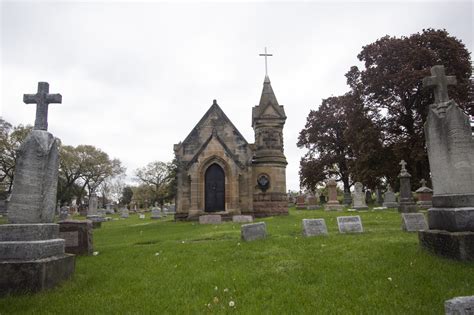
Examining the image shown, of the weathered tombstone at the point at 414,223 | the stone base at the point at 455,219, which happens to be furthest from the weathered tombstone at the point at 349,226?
the stone base at the point at 455,219

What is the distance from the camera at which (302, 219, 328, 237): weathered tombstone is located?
9.76 m

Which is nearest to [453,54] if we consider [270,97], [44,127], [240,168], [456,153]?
[270,97]

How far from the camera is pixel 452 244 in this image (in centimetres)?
560

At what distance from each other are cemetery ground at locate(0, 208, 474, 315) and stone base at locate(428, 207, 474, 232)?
2.13ft

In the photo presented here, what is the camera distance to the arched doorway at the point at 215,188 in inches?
837

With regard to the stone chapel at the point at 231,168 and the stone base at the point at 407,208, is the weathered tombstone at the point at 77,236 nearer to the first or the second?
the stone chapel at the point at 231,168

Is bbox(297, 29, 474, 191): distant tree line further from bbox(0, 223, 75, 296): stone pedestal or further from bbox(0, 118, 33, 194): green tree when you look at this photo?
bbox(0, 118, 33, 194): green tree

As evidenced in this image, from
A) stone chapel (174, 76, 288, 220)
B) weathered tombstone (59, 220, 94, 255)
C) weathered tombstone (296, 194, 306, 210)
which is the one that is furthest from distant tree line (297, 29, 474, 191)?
weathered tombstone (59, 220, 94, 255)

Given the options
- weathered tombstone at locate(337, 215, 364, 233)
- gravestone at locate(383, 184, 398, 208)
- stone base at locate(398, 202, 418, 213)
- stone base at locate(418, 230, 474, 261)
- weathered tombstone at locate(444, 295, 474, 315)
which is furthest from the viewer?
gravestone at locate(383, 184, 398, 208)

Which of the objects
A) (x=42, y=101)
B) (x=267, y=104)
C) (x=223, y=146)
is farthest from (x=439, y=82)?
(x=267, y=104)

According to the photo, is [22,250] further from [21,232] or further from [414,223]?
[414,223]

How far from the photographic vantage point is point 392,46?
28266 mm

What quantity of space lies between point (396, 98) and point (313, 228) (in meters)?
23.3

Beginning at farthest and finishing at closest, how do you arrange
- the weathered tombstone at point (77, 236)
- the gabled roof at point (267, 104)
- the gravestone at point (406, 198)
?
1. the gabled roof at point (267, 104)
2. the gravestone at point (406, 198)
3. the weathered tombstone at point (77, 236)
